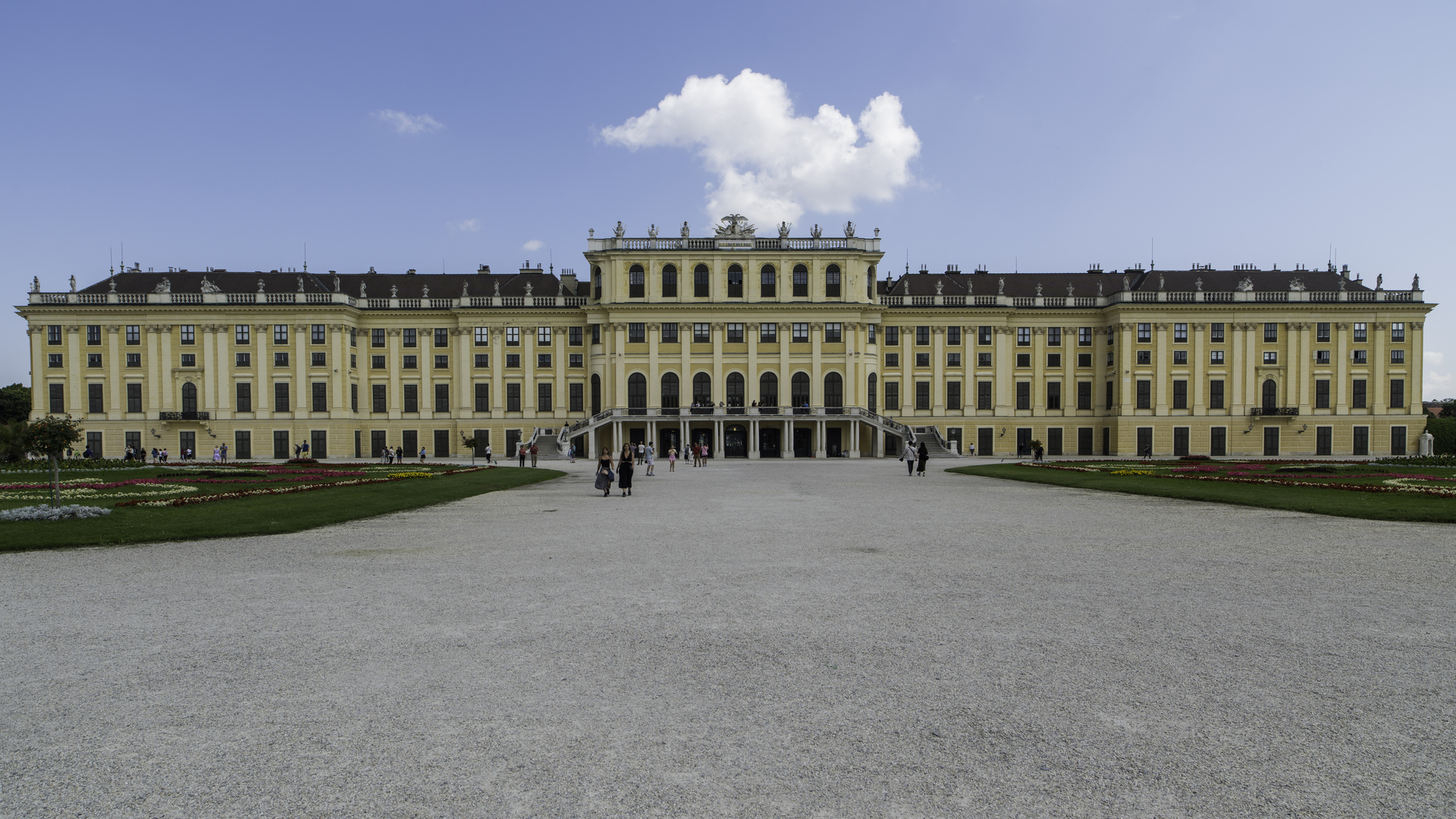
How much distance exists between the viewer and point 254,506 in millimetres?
22125

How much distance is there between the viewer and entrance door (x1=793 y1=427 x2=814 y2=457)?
70.8 meters

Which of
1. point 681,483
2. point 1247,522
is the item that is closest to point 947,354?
point 681,483

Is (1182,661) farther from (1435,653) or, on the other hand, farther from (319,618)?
(319,618)

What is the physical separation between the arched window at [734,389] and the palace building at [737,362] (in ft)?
0.50

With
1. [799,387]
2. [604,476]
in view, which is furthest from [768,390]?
[604,476]

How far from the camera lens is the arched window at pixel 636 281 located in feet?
230

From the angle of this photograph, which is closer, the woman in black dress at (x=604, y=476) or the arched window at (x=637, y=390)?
the woman in black dress at (x=604, y=476)

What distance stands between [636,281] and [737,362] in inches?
442

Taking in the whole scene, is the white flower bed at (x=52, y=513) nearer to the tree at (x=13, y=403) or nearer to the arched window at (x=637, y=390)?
the arched window at (x=637, y=390)

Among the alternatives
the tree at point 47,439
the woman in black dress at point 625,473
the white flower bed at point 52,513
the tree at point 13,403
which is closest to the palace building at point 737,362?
the tree at point 13,403

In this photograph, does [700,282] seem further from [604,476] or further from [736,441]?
[604,476]

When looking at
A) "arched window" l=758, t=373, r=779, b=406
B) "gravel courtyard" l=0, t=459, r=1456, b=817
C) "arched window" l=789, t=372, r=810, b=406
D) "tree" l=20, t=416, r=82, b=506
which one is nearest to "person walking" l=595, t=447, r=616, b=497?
Answer: "gravel courtyard" l=0, t=459, r=1456, b=817

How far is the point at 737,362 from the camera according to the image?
7056 centimetres

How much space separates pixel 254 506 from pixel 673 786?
829 inches
